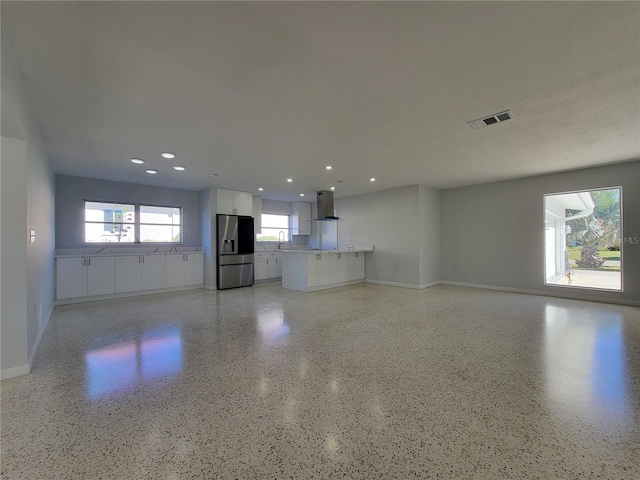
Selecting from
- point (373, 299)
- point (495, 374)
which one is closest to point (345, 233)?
point (373, 299)

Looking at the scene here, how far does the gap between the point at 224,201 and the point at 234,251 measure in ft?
4.34

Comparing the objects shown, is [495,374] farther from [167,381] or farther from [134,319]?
[134,319]

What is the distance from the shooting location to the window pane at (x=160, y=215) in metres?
6.45

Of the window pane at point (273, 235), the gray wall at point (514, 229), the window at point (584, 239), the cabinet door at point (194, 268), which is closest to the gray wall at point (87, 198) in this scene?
the cabinet door at point (194, 268)

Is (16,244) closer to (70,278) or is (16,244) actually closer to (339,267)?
(70,278)

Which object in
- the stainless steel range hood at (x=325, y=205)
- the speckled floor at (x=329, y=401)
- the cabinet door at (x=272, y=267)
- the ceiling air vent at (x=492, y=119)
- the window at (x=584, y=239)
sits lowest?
the speckled floor at (x=329, y=401)

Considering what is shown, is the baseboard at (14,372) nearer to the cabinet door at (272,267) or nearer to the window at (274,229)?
the cabinet door at (272,267)

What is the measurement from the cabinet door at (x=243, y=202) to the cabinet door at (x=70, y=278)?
3.35m

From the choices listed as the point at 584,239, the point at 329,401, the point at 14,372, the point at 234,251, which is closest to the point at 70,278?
the point at 234,251

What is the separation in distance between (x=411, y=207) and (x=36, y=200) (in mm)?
6690

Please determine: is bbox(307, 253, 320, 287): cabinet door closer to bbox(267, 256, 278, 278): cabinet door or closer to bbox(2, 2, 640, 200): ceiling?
bbox(267, 256, 278, 278): cabinet door

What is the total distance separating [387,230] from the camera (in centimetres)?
719

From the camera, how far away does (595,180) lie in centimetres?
509

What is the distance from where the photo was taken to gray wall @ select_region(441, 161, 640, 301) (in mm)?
4777
